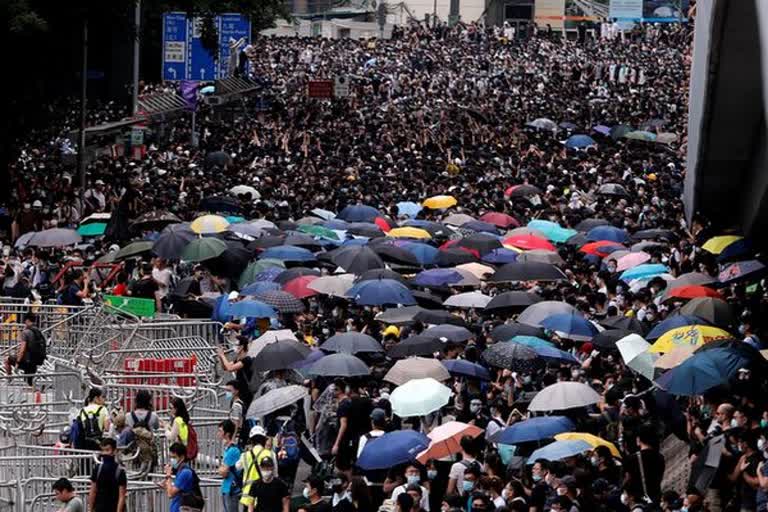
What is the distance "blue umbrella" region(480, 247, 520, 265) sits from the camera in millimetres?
27469

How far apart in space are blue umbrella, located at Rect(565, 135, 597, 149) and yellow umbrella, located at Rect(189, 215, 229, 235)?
57.9 ft

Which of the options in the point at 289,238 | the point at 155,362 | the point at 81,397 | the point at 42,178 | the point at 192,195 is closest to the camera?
the point at 81,397

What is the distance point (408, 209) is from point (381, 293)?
34.6ft

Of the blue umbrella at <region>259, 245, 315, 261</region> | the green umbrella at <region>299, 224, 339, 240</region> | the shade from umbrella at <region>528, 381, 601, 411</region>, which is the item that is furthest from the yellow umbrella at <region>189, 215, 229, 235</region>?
the shade from umbrella at <region>528, 381, 601, 411</region>

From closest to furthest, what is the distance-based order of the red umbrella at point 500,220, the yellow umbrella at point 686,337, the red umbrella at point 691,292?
1. the yellow umbrella at point 686,337
2. the red umbrella at point 691,292
3. the red umbrella at point 500,220

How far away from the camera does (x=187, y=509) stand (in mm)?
14641

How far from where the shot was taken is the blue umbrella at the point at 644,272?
25531mm

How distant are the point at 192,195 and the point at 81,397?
51.9ft

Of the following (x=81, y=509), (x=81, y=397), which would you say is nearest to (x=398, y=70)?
(x=81, y=397)

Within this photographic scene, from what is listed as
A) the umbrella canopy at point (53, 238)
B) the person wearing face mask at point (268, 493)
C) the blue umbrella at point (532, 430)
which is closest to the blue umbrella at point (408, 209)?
the umbrella canopy at point (53, 238)

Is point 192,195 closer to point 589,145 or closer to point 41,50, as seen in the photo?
point 41,50

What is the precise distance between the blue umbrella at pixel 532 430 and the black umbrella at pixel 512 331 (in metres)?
4.08

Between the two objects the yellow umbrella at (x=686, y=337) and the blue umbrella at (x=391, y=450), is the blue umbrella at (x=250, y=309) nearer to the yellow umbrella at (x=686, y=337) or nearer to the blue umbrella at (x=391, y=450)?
the yellow umbrella at (x=686, y=337)

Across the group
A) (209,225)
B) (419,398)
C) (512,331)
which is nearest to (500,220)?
(209,225)
